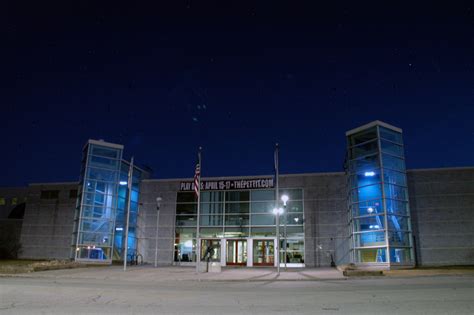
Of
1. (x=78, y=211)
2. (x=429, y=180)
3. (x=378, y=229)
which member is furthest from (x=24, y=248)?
(x=429, y=180)

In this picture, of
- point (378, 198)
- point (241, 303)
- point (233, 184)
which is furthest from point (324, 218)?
point (241, 303)

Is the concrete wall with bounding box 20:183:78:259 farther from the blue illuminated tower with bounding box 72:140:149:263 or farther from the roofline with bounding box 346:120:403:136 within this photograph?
the roofline with bounding box 346:120:403:136

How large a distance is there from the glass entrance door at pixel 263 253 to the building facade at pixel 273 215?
87 millimetres

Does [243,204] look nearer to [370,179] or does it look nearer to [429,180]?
[370,179]

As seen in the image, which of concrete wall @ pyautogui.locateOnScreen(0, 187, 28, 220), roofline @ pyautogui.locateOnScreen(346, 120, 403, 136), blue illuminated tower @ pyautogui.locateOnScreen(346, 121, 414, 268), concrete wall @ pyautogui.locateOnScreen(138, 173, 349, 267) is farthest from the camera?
concrete wall @ pyautogui.locateOnScreen(0, 187, 28, 220)

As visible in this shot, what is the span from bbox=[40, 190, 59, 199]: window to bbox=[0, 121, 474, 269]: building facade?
106mm

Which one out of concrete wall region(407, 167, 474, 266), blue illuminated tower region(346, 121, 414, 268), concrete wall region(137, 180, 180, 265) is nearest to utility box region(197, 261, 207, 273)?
blue illuminated tower region(346, 121, 414, 268)

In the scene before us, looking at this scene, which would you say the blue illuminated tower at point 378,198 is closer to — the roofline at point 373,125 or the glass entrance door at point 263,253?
the roofline at point 373,125

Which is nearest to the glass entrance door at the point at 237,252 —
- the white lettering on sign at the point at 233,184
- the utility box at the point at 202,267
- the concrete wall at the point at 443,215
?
the white lettering on sign at the point at 233,184

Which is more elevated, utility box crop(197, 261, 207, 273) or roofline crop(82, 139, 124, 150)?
roofline crop(82, 139, 124, 150)

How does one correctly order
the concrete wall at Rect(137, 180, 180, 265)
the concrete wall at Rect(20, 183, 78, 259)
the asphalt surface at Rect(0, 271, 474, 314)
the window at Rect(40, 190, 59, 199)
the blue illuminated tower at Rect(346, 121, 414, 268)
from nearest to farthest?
the asphalt surface at Rect(0, 271, 474, 314) < the blue illuminated tower at Rect(346, 121, 414, 268) < the concrete wall at Rect(137, 180, 180, 265) < the concrete wall at Rect(20, 183, 78, 259) < the window at Rect(40, 190, 59, 199)

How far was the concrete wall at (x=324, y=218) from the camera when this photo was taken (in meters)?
33.9

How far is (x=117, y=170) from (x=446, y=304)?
3196cm

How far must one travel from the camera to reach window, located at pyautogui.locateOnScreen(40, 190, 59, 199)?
4091cm
